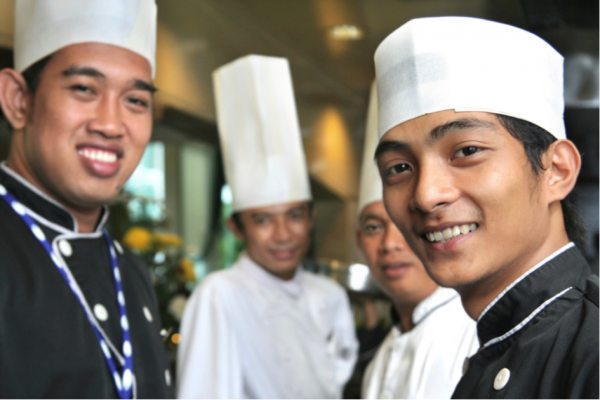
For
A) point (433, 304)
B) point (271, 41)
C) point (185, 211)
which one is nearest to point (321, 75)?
point (271, 41)

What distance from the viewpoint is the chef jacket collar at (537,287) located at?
0.69m

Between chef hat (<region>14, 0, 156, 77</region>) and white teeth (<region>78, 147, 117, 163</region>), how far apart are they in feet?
0.73

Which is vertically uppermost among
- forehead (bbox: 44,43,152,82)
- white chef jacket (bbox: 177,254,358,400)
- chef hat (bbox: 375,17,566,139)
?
forehead (bbox: 44,43,152,82)

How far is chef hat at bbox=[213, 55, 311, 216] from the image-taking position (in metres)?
1.99

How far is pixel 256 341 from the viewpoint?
189 cm

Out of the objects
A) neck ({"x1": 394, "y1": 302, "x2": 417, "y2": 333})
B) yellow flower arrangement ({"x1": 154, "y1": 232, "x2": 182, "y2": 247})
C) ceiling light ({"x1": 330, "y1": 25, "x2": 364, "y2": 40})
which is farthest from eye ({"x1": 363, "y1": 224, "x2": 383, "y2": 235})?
ceiling light ({"x1": 330, "y1": 25, "x2": 364, "y2": 40})

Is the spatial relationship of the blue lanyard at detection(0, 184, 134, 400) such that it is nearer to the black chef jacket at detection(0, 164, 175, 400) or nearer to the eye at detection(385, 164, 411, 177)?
the black chef jacket at detection(0, 164, 175, 400)

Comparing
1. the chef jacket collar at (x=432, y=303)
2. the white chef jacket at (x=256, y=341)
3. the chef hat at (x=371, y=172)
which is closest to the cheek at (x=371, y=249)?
the chef hat at (x=371, y=172)

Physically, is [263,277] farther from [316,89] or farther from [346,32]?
[316,89]

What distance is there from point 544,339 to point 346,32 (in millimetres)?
Answer: 3157

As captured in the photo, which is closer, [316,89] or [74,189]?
[74,189]

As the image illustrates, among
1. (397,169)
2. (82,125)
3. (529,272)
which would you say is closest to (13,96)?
(82,125)

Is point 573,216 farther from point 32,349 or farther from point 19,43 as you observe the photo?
point 19,43

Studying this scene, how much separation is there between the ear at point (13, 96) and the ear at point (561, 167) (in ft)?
3.24
